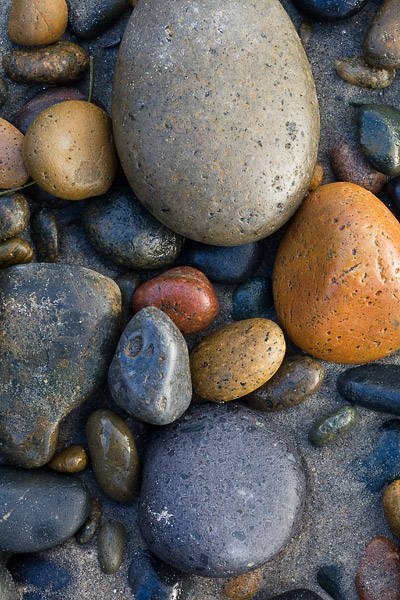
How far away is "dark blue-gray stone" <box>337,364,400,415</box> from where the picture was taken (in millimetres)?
2752

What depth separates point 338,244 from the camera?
2.62 meters

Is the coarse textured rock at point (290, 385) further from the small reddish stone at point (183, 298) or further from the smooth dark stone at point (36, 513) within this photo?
the smooth dark stone at point (36, 513)

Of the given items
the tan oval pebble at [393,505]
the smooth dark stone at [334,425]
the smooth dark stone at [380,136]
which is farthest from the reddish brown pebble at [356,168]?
the tan oval pebble at [393,505]

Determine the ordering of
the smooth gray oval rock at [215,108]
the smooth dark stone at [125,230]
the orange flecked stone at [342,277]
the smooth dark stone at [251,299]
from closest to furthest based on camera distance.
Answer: the smooth gray oval rock at [215,108] < the orange flecked stone at [342,277] < the smooth dark stone at [125,230] < the smooth dark stone at [251,299]

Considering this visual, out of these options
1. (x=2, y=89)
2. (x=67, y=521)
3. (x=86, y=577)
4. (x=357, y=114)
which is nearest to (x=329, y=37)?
(x=357, y=114)

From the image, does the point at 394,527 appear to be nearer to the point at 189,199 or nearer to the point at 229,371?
the point at 229,371

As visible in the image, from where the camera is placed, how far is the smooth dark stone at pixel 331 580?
2736mm

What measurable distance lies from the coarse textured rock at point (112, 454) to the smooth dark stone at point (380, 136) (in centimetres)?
174

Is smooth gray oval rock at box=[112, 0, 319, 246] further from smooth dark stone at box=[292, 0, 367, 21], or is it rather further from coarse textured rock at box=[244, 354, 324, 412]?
coarse textured rock at box=[244, 354, 324, 412]

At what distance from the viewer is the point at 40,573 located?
8.96 feet

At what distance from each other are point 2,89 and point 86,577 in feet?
7.77

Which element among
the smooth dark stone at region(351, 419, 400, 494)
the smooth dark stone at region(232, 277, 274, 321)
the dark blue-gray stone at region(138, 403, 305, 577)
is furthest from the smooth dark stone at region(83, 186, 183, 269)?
the smooth dark stone at region(351, 419, 400, 494)

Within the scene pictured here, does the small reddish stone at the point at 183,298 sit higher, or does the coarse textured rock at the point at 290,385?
the small reddish stone at the point at 183,298

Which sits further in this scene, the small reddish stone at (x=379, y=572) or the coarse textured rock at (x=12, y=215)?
the coarse textured rock at (x=12, y=215)
